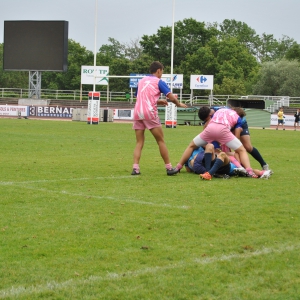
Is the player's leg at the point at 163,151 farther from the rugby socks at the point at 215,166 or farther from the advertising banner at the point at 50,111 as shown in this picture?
the advertising banner at the point at 50,111

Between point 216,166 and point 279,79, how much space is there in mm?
71564

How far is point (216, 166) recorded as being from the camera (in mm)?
10859

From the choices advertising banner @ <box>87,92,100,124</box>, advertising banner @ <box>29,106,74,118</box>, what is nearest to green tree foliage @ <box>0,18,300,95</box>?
advertising banner @ <box>29,106,74,118</box>

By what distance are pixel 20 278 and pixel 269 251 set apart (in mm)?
2131

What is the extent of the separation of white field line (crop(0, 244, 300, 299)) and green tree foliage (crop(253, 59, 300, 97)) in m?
73.1

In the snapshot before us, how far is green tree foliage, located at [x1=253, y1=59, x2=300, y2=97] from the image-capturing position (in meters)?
77.8

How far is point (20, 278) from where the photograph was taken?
495 cm

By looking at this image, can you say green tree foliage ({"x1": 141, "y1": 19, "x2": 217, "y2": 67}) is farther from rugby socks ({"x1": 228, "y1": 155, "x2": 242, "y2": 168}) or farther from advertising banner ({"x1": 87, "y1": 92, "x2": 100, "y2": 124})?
rugby socks ({"x1": 228, "y1": 155, "x2": 242, "y2": 168})

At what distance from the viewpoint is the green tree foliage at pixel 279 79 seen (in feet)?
255

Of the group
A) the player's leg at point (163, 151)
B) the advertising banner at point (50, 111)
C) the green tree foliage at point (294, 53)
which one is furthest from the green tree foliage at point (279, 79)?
the player's leg at point (163, 151)

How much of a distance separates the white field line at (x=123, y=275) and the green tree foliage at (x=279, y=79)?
73082 millimetres

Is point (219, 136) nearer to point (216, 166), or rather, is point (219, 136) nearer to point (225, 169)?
point (225, 169)

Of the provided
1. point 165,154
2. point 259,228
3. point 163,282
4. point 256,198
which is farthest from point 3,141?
point 163,282

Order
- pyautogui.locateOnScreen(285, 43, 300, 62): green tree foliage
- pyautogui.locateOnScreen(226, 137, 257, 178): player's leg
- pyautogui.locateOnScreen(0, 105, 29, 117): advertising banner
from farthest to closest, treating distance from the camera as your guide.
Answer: pyautogui.locateOnScreen(285, 43, 300, 62): green tree foliage < pyautogui.locateOnScreen(0, 105, 29, 117): advertising banner < pyautogui.locateOnScreen(226, 137, 257, 178): player's leg
